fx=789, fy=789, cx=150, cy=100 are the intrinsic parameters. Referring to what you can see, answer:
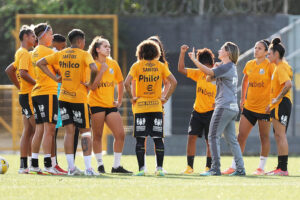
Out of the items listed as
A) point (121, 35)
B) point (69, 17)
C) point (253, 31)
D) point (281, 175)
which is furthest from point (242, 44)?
point (281, 175)

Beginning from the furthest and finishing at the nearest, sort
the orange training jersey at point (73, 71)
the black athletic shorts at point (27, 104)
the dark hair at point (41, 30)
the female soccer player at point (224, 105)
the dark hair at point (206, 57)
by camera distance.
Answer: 1. the dark hair at point (206, 57)
2. the black athletic shorts at point (27, 104)
3. the dark hair at point (41, 30)
4. the female soccer player at point (224, 105)
5. the orange training jersey at point (73, 71)

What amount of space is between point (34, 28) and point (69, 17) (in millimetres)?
6248

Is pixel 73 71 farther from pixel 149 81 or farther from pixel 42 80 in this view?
pixel 149 81

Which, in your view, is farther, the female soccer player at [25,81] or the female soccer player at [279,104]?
the female soccer player at [279,104]

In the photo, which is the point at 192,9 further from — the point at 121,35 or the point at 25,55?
the point at 25,55

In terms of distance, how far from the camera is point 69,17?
54.1ft

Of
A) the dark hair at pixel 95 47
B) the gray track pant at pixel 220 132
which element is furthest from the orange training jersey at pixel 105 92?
the gray track pant at pixel 220 132

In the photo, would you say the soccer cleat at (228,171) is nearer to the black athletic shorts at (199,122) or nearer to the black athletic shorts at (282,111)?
the black athletic shorts at (199,122)

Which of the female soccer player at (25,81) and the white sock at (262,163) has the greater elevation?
the female soccer player at (25,81)

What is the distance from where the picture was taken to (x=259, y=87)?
10602 mm

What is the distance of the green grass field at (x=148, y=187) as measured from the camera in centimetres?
738

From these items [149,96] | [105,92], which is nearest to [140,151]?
[149,96]

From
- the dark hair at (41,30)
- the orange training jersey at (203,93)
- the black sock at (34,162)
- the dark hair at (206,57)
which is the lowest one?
the black sock at (34,162)

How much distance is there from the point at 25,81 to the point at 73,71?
3.44 feet
